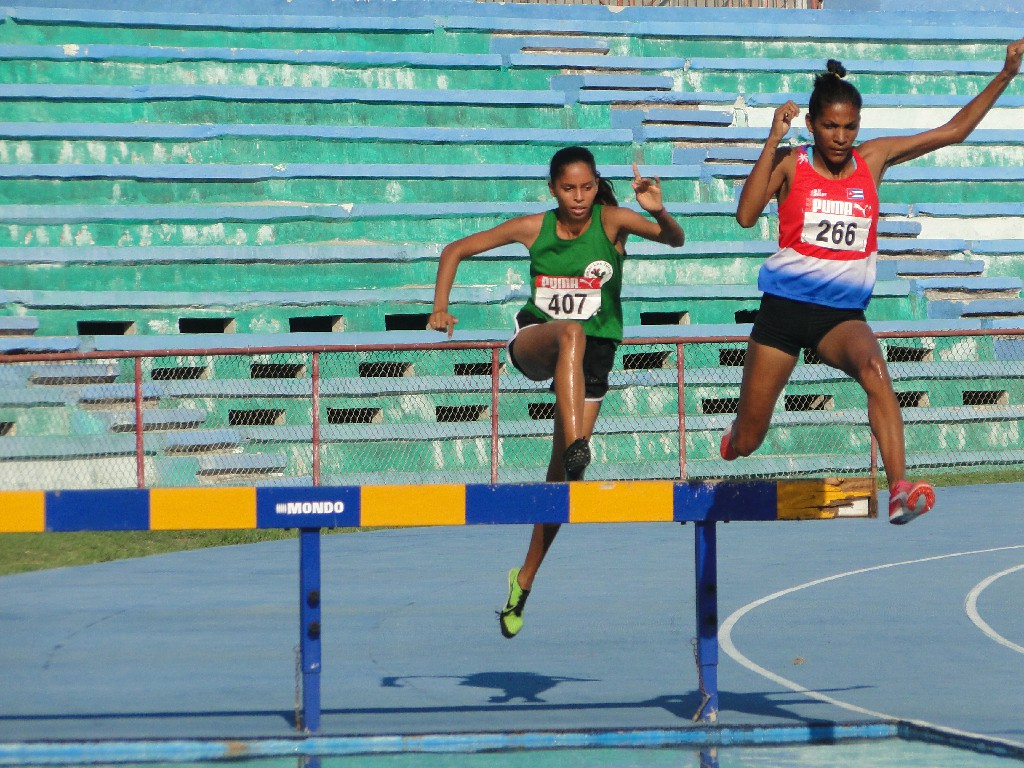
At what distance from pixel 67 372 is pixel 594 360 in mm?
9816

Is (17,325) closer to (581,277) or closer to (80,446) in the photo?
(80,446)

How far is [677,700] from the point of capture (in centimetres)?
730

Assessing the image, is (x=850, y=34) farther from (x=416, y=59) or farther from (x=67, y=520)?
(x=67, y=520)

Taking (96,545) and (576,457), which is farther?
(96,545)

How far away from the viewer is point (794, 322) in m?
6.16

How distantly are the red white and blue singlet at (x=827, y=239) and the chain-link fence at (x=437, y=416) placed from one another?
25.6 feet

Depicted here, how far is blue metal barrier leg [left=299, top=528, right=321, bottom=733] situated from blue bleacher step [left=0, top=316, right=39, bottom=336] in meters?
10.3

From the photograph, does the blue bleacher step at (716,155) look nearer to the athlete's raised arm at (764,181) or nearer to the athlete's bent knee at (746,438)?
the athlete's bent knee at (746,438)

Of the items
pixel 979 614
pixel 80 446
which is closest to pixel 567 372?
pixel 979 614

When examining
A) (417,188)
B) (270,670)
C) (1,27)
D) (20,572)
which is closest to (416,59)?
(417,188)

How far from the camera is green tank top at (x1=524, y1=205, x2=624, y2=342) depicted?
21.6 ft

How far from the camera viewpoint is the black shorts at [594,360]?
663cm

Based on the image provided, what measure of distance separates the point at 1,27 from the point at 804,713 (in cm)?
1478

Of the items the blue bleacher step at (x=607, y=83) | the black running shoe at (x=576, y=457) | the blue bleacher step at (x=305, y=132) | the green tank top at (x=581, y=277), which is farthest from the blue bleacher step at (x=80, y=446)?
the black running shoe at (x=576, y=457)
